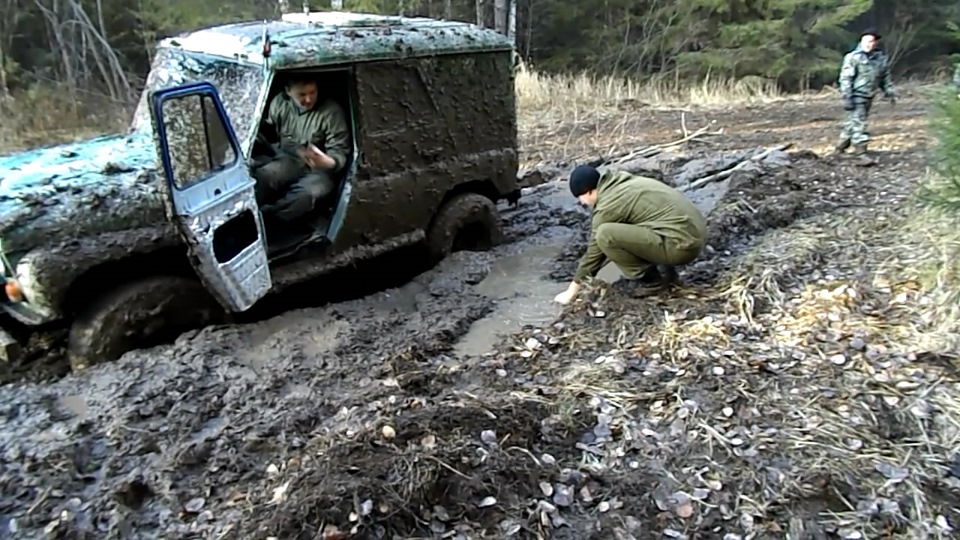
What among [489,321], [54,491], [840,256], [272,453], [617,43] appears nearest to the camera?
[54,491]

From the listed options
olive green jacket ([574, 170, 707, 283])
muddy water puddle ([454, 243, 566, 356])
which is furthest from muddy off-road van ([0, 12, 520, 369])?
olive green jacket ([574, 170, 707, 283])

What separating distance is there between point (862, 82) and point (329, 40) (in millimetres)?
8001

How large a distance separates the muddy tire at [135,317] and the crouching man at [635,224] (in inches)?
111

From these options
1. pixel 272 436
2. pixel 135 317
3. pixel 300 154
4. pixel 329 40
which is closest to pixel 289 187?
pixel 300 154

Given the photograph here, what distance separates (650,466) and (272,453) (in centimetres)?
197

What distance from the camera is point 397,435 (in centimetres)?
434

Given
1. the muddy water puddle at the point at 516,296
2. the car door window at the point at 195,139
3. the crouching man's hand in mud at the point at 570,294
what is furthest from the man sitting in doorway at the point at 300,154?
the crouching man's hand in mud at the point at 570,294

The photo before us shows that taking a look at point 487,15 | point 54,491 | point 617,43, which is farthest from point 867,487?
point 617,43

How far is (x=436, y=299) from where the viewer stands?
6.82 m

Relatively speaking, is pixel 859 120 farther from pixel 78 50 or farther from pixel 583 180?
pixel 78 50

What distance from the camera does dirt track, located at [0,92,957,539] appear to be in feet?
12.9

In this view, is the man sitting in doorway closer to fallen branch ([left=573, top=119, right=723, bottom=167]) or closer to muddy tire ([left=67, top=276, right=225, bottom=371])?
muddy tire ([left=67, top=276, right=225, bottom=371])

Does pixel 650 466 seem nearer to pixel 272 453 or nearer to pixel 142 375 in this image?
pixel 272 453

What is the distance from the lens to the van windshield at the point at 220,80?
599cm
